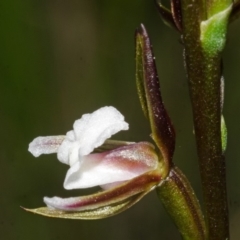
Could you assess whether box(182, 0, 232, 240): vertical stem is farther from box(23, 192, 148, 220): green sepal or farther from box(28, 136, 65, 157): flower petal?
box(28, 136, 65, 157): flower petal

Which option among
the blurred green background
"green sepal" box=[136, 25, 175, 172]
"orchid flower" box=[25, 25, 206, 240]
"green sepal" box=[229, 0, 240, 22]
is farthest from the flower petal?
the blurred green background

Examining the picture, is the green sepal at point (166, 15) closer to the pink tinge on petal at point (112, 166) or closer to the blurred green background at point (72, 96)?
the pink tinge on petal at point (112, 166)

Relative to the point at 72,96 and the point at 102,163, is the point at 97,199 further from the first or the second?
the point at 72,96

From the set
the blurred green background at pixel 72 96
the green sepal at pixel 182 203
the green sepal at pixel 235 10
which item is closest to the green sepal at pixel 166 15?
the green sepal at pixel 235 10

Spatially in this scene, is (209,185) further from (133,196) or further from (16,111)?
(16,111)

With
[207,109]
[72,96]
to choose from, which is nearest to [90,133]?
[207,109]


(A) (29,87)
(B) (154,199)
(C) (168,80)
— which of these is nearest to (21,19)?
(A) (29,87)
